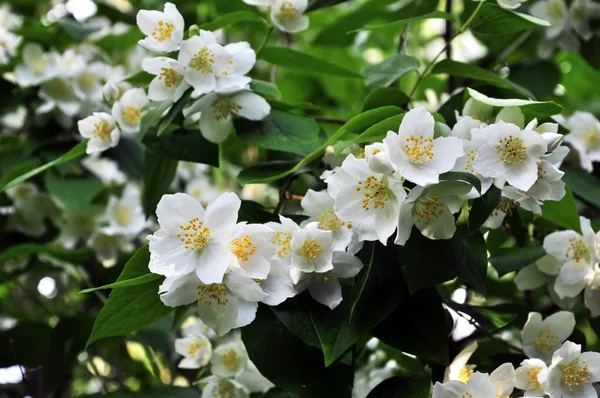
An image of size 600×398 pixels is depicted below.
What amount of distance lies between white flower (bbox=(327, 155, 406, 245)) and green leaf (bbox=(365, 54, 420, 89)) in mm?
319

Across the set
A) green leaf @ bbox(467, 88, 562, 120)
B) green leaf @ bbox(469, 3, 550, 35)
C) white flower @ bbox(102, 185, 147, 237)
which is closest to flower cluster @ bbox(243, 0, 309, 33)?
green leaf @ bbox(469, 3, 550, 35)

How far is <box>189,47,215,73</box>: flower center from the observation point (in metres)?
0.89

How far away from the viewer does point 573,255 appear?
0.92 m

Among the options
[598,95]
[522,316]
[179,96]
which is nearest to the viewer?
[179,96]

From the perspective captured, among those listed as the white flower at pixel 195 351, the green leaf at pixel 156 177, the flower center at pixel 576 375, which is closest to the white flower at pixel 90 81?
the green leaf at pixel 156 177

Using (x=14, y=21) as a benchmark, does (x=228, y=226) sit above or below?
above

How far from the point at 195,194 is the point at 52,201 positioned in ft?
1.28

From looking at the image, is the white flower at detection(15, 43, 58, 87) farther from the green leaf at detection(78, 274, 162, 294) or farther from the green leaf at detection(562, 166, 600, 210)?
the green leaf at detection(562, 166, 600, 210)

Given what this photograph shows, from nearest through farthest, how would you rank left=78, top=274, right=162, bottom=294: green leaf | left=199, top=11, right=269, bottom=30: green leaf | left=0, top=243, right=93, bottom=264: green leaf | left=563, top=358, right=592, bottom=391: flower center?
left=78, top=274, right=162, bottom=294: green leaf < left=563, top=358, right=592, bottom=391: flower center < left=199, top=11, right=269, bottom=30: green leaf < left=0, top=243, right=93, bottom=264: green leaf

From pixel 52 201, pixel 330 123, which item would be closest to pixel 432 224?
pixel 330 123

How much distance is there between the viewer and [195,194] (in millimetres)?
1758

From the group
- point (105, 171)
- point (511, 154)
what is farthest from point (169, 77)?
point (105, 171)

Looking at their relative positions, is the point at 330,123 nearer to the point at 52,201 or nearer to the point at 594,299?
the point at 594,299

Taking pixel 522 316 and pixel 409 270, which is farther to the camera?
pixel 522 316
